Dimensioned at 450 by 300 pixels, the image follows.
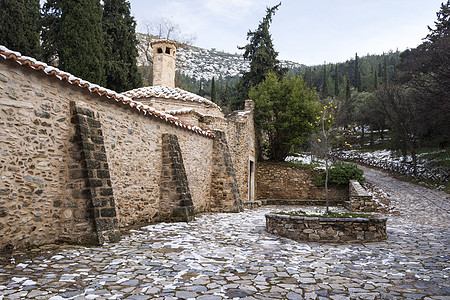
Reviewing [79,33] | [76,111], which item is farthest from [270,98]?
[76,111]

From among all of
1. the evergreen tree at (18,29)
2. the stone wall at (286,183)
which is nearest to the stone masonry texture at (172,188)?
the stone wall at (286,183)

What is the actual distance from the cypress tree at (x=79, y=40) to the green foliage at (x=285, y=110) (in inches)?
386

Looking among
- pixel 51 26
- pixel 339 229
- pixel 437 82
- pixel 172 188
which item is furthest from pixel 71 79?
pixel 437 82

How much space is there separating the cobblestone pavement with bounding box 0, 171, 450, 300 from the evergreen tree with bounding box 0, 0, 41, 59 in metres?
16.0

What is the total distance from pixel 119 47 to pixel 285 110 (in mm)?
12206

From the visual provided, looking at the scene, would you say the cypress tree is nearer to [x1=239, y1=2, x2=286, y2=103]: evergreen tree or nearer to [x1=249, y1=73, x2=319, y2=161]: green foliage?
[x1=249, y1=73, x2=319, y2=161]: green foliage

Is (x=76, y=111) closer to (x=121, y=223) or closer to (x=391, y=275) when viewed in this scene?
(x=121, y=223)

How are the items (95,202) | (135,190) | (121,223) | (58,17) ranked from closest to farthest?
(95,202) → (121,223) → (135,190) → (58,17)

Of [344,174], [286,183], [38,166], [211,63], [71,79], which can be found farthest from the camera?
[211,63]

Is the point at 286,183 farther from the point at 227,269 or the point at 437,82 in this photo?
the point at 227,269

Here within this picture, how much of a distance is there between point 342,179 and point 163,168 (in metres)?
12.1

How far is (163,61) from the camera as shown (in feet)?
57.6

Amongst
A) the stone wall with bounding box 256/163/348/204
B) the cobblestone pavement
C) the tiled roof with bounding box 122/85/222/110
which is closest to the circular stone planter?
the cobblestone pavement

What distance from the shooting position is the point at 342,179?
18.0 m
